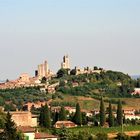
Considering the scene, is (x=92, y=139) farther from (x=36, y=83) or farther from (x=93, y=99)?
(x=36, y=83)

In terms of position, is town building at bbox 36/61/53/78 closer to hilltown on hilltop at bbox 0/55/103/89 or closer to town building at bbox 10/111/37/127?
hilltown on hilltop at bbox 0/55/103/89

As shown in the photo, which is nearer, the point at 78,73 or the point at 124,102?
the point at 124,102

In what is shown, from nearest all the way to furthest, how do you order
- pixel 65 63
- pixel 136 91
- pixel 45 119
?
1. pixel 45 119
2. pixel 136 91
3. pixel 65 63

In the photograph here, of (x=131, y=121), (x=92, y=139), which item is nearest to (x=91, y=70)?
(x=131, y=121)

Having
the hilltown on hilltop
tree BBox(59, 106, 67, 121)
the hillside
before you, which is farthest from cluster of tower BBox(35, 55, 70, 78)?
tree BBox(59, 106, 67, 121)

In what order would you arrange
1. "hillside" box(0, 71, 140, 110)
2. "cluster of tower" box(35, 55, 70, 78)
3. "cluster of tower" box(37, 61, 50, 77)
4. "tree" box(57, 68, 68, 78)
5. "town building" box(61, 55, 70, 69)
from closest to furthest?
"hillside" box(0, 71, 140, 110) → "tree" box(57, 68, 68, 78) → "town building" box(61, 55, 70, 69) → "cluster of tower" box(35, 55, 70, 78) → "cluster of tower" box(37, 61, 50, 77)

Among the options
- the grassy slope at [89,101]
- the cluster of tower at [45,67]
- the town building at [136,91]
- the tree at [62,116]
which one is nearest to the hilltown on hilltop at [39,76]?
the cluster of tower at [45,67]

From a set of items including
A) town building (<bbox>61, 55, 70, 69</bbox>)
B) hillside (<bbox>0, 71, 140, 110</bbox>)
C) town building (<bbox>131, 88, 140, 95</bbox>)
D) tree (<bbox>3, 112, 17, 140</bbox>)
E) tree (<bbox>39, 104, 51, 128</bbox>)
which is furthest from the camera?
town building (<bbox>61, 55, 70, 69</bbox>)

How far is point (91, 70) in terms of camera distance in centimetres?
13112

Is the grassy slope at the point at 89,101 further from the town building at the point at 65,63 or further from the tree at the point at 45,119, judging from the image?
the town building at the point at 65,63

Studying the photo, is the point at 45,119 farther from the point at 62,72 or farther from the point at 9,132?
the point at 62,72

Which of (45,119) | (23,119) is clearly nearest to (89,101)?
(23,119)

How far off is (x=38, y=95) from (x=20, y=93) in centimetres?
312

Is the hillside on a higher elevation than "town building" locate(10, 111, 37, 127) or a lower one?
higher
